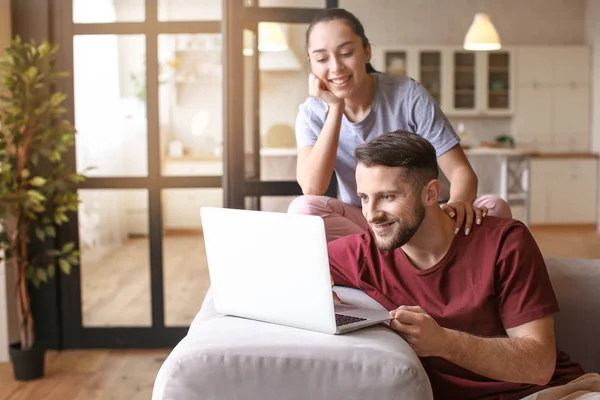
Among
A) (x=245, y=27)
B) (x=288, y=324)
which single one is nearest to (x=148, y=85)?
(x=245, y=27)

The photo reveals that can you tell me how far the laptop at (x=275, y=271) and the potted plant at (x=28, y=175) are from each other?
2212mm

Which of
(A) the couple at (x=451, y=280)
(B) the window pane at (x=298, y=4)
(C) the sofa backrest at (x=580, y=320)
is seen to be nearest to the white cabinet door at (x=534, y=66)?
(B) the window pane at (x=298, y=4)

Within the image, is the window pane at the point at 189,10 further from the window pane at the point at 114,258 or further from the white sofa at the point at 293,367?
the white sofa at the point at 293,367

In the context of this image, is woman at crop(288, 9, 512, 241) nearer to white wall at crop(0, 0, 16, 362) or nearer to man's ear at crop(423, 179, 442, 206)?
man's ear at crop(423, 179, 442, 206)

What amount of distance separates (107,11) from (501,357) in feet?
10.1

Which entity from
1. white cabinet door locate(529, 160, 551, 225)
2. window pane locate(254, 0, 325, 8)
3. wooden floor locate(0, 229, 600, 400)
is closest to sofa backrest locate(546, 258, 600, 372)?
window pane locate(254, 0, 325, 8)

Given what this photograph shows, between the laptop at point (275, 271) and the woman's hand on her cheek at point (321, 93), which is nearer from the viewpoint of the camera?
the laptop at point (275, 271)

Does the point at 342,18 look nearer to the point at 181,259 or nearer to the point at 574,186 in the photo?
the point at 181,259

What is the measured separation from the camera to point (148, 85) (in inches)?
164

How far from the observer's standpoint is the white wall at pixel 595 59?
9.08 meters

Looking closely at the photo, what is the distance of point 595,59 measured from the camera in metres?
9.17

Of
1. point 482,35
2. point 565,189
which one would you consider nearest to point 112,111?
point 482,35

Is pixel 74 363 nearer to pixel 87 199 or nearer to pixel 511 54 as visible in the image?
pixel 87 199

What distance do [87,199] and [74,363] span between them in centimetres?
82
